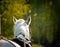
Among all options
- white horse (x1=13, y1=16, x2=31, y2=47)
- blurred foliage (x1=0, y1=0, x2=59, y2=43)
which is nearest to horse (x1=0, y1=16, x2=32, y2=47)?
white horse (x1=13, y1=16, x2=31, y2=47)

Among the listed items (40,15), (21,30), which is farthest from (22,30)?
(40,15)

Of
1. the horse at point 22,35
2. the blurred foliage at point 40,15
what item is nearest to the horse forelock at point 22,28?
the horse at point 22,35

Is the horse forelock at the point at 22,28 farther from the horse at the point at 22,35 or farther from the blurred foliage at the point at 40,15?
the blurred foliage at the point at 40,15

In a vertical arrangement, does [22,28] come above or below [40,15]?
above

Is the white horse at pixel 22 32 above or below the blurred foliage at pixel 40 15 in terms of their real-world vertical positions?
above

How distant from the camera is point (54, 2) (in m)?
25.7

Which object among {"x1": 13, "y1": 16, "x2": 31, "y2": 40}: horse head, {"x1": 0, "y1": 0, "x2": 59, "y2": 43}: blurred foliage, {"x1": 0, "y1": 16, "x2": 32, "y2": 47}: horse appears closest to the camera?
{"x1": 0, "y1": 16, "x2": 32, "y2": 47}: horse

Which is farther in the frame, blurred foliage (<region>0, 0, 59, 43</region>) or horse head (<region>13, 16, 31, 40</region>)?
blurred foliage (<region>0, 0, 59, 43</region>)

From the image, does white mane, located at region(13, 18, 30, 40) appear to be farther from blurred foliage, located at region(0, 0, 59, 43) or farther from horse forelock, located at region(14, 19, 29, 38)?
blurred foliage, located at region(0, 0, 59, 43)

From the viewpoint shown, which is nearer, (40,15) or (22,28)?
(22,28)

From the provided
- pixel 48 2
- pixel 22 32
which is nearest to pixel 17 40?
Answer: pixel 22 32

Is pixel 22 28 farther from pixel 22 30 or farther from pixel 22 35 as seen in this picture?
pixel 22 35

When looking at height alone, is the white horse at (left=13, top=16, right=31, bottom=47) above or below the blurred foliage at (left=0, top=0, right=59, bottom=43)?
above

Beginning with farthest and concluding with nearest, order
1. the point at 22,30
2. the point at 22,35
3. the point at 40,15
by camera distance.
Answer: the point at 40,15 < the point at 22,30 < the point at 22,35
